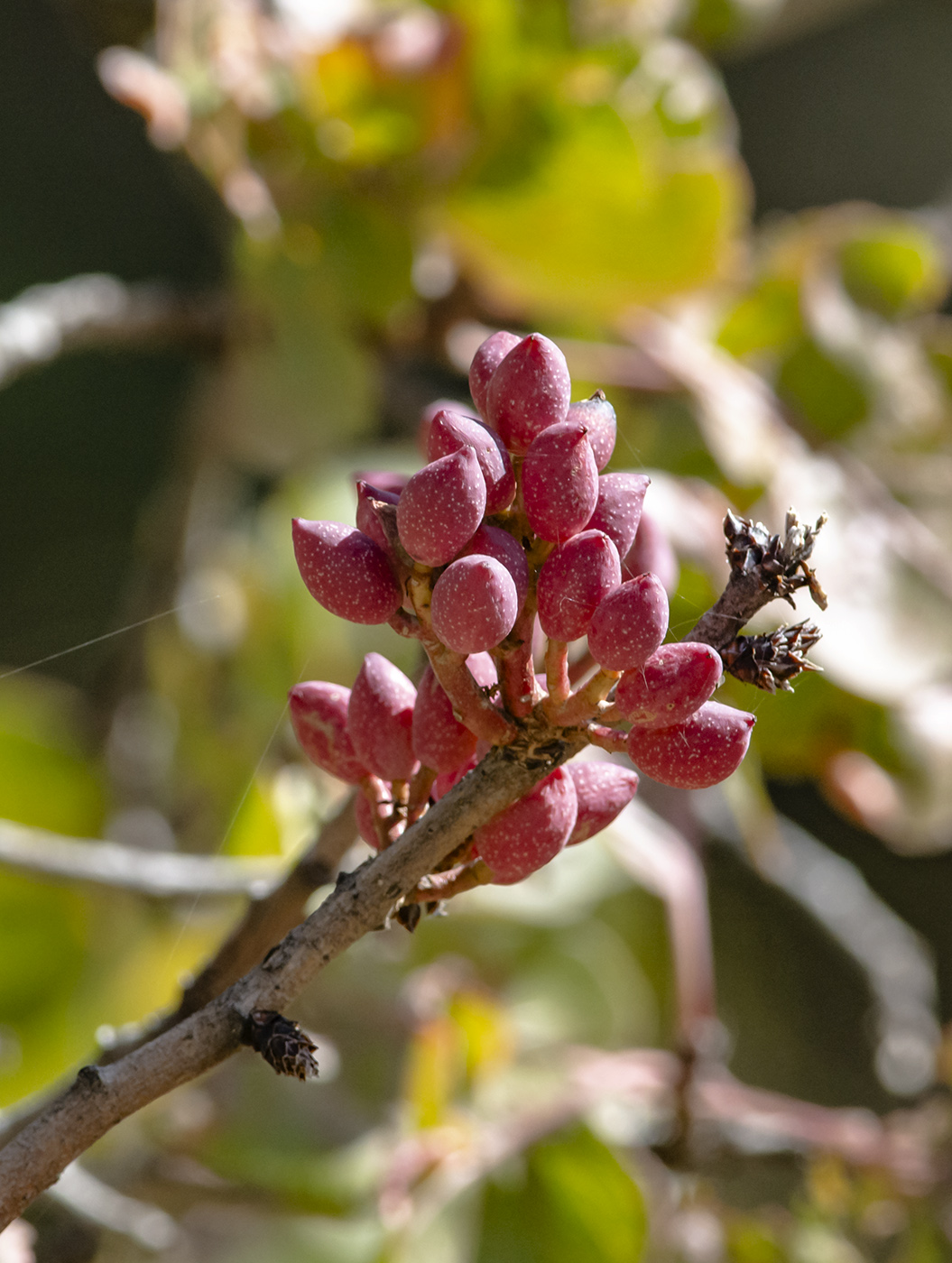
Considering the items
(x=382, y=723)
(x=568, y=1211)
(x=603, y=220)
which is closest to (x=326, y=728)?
(x=382, y=723)

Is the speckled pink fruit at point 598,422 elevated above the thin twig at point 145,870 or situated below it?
above

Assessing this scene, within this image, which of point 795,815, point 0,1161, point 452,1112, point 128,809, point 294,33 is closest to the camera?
point 0,1161

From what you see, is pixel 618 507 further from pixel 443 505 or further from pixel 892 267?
pixel 892 267

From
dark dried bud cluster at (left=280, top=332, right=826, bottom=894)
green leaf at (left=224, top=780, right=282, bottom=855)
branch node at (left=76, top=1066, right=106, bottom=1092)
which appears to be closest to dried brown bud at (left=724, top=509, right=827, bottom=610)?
dark dried bud cluster at (left=280, top=332, right=826, bottom=894)

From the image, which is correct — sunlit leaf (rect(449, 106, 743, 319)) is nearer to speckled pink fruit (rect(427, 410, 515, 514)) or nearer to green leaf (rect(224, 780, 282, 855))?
green leaf (rect(224, 780, 282, 855))

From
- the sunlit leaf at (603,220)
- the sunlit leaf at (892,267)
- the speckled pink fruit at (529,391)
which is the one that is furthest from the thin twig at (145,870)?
the sunlit leaf at (892,267)

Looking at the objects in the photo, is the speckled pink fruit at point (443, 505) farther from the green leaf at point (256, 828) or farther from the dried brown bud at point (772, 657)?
the green leaf at point (256, 828)

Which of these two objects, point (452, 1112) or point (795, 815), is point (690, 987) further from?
point (795, 815)

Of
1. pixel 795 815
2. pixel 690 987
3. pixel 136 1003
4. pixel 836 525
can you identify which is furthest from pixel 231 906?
pixel 795 815
